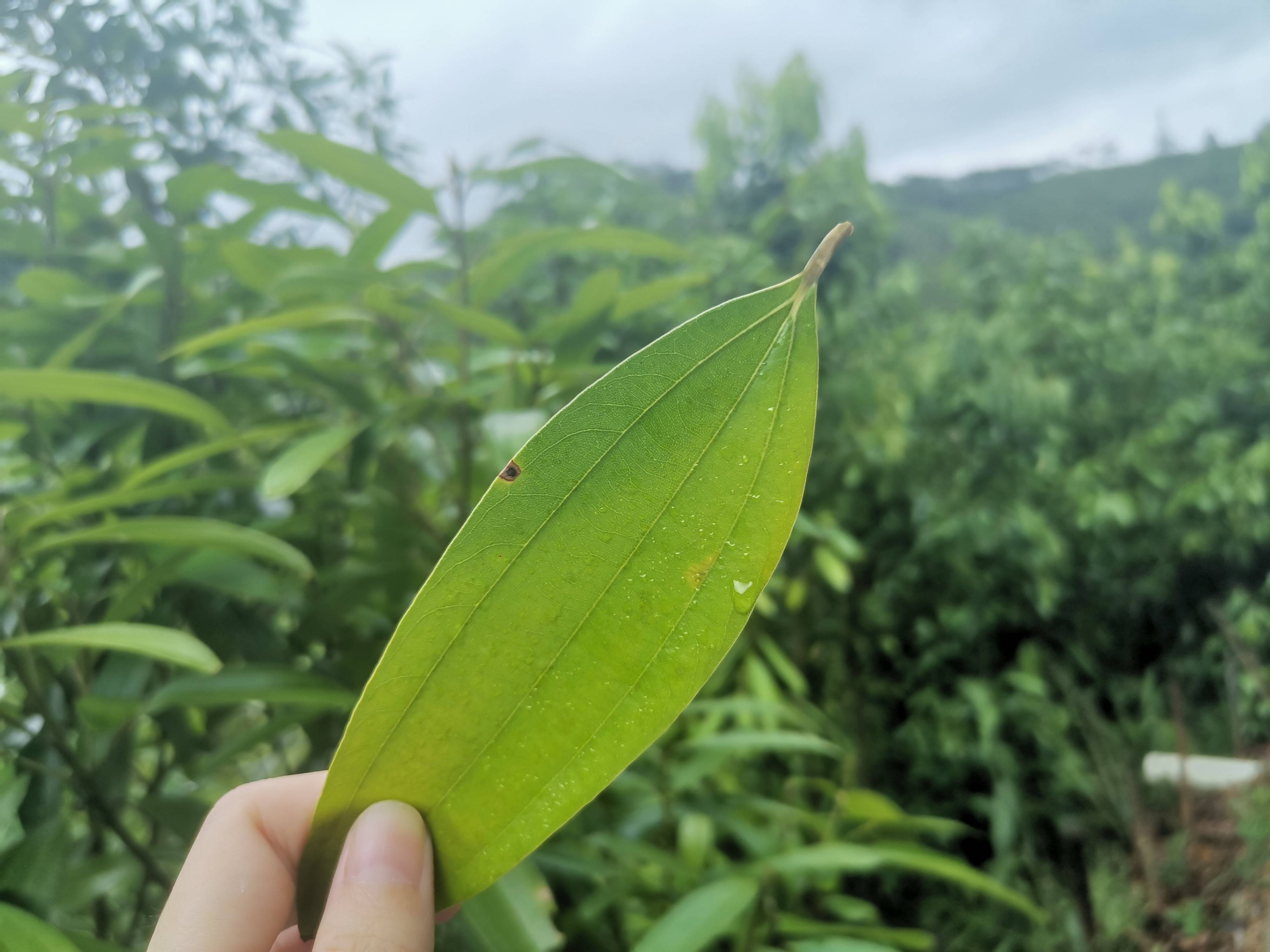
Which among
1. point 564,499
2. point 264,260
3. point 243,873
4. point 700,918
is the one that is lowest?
point 700,918

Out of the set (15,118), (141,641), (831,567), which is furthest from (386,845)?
(831,567)

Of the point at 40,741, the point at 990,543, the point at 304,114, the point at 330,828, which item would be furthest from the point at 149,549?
the point at 990,543

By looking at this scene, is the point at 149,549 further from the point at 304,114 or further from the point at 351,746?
the point at 304,114

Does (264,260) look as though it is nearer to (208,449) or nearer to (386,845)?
(208,449)

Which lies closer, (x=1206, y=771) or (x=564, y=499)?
(x=564, y=499)

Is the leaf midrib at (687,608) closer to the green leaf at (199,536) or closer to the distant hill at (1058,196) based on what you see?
Result: the green leaf at (199,536)
